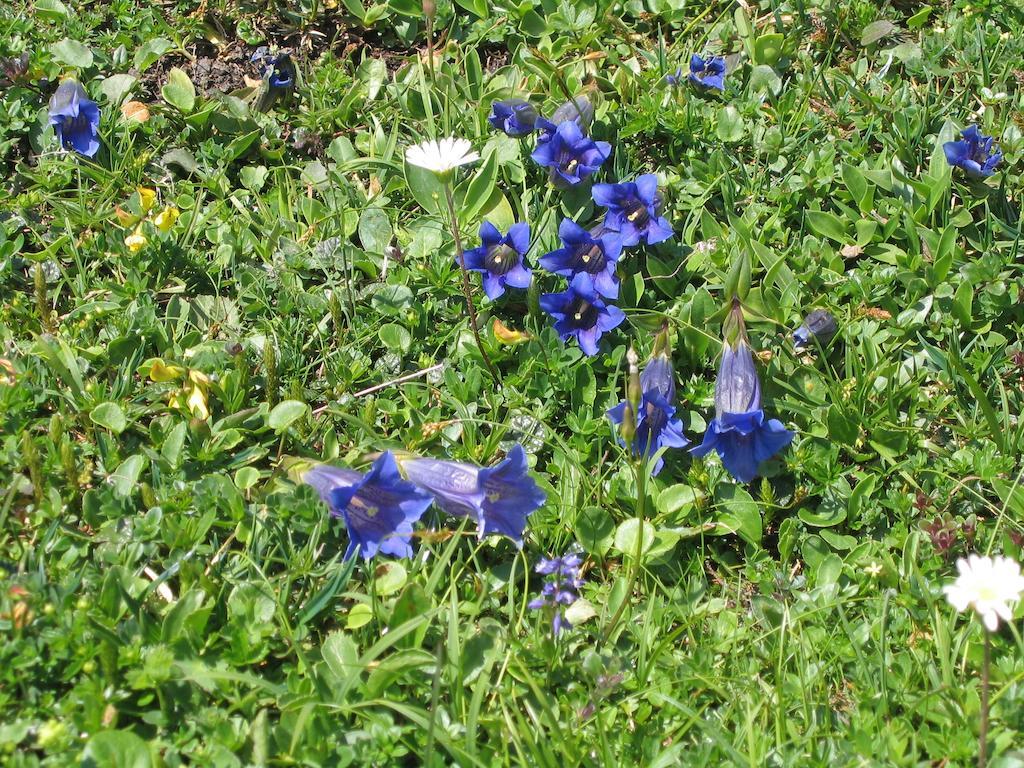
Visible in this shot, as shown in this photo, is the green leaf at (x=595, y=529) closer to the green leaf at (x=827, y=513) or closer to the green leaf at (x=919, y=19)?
the green leaf at (x=827, y=513)

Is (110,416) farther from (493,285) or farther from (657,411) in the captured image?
(657,411)

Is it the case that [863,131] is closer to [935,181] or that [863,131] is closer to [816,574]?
[935,181]

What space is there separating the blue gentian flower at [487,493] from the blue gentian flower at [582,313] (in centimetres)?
55

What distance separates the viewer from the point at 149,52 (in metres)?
3.51

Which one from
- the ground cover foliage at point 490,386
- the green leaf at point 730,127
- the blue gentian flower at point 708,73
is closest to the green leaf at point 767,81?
the ground cover foliage at point 490,386

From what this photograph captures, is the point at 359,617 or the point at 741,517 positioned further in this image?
the point at 741,517

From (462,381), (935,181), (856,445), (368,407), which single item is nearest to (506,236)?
(462,381)

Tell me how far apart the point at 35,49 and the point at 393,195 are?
1.29 metres

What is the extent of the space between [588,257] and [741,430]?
682 millimetres

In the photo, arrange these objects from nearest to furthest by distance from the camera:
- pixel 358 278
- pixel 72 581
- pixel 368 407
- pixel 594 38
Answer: pixel 72 581 → pixel 368 407 → pixel 358 278 → pixel 594 38

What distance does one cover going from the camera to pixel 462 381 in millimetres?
2812

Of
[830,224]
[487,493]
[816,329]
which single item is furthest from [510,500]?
[830,224]

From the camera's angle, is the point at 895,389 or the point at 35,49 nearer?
the point at 895,389

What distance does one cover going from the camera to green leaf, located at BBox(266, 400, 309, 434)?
2.64m
